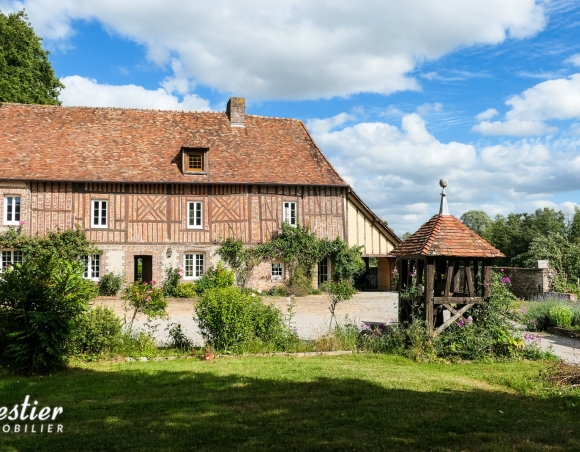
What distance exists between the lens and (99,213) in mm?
22125

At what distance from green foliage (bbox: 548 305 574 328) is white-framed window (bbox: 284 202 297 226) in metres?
12.5

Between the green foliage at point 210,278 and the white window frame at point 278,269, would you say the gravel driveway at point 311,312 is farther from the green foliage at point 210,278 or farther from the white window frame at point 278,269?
the white window frame at point 278,269

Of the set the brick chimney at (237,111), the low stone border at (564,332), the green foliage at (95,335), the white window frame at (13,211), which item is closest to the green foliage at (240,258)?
the brick chimney at (237,111)

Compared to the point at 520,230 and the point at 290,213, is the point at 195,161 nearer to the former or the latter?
the point at 290,213

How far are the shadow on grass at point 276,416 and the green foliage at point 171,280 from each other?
45.2ft

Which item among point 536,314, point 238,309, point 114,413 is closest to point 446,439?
point 114,413

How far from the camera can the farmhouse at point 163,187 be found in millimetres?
21703

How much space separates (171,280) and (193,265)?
122cm

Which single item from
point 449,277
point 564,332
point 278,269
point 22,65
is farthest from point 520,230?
point 22,65

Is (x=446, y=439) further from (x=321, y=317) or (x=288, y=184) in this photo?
(x=288, y=184)

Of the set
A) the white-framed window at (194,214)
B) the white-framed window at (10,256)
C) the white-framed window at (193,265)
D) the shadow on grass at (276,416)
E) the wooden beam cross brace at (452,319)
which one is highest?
the white-framed window at (194,214)

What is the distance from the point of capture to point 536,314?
44.8ft

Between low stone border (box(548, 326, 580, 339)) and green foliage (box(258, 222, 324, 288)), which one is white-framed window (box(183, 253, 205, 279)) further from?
low stone border (box(548, 326, 580, 339))

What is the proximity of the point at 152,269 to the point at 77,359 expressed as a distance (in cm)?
1364
